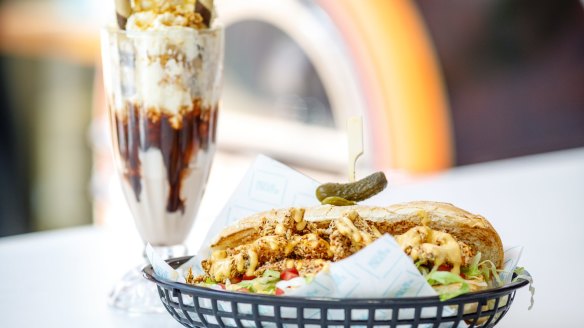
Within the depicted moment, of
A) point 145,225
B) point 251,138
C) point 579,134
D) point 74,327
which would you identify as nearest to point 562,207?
point 145,225

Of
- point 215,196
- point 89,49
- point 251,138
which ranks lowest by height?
point 215,196

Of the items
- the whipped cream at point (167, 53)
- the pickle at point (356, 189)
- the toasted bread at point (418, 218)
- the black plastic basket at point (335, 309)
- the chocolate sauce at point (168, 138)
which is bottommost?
the black plastic basket at point (335, 309)

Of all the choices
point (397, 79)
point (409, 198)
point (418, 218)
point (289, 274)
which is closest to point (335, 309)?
point (289, 274)

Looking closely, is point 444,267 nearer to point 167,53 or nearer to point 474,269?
point 474,269

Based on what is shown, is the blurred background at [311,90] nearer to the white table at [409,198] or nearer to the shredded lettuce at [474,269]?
the white table at [409,198]

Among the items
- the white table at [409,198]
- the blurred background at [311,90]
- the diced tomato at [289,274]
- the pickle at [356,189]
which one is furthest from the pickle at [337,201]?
the blurred background at [311,90]

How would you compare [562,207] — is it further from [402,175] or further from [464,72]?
[464,72]
